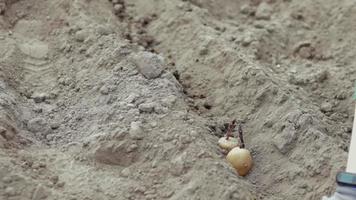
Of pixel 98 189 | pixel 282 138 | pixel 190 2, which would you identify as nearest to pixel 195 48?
pixel 190 2

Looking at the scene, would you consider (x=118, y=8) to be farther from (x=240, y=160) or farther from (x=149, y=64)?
(x=240, y=160)

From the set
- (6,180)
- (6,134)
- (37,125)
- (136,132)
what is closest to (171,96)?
(136,132)

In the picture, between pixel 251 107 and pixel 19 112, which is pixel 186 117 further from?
pixel 19 112

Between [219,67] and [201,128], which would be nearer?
[201,128]

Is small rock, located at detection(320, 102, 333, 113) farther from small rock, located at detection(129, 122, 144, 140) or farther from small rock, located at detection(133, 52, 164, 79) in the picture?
small rock, located at detection(129, 122, 144, 140)

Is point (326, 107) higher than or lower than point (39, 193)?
lower

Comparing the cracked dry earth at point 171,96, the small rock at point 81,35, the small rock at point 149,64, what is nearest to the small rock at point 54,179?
the cracked dry earth at point 171,96

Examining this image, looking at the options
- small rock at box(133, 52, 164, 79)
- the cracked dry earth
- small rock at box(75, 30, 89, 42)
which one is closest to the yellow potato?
the cracked dry earth
